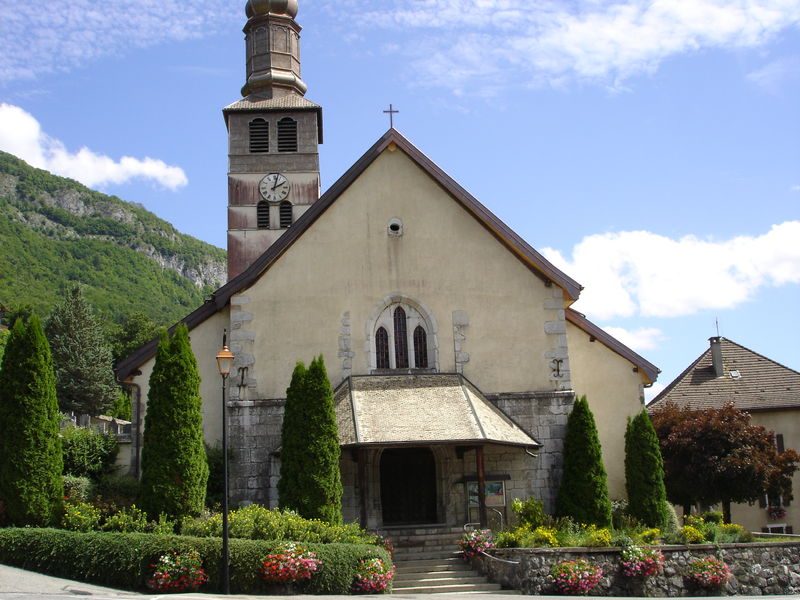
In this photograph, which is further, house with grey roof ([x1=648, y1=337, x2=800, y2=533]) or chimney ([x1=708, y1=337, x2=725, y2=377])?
chimney ([x1=708, y1=337, x2=725, y2=377])

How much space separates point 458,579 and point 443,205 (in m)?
9.45

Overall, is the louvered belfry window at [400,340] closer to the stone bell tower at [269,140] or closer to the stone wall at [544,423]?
the stone wall at [544,423]

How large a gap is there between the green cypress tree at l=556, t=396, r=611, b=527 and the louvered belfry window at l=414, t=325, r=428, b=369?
3879 millimetres

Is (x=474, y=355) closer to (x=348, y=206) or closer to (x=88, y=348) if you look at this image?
(x=348, y=206)

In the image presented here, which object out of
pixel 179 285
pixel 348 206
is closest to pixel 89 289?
pixel 179 285

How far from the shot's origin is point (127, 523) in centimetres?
1753

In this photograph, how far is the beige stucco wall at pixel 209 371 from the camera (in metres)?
22.4

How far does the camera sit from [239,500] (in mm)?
21281

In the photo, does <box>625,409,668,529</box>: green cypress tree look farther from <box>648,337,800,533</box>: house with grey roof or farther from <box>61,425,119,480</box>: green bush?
<box>61,425,119,480</box>: green bush

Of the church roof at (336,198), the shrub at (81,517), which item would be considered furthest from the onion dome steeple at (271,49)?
the shrub at (81,517)

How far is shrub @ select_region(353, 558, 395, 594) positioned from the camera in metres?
16.7

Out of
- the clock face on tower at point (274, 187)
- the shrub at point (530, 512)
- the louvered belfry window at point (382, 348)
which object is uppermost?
the clock face on tower at point (274, 187)

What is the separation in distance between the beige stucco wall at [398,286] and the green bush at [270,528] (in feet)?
15.4

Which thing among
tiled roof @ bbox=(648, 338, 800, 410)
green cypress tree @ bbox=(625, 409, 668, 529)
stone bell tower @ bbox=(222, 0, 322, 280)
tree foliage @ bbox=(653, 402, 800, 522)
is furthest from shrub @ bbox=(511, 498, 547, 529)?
stone bell tower @ bbox=(222, 0, 322, 280)
